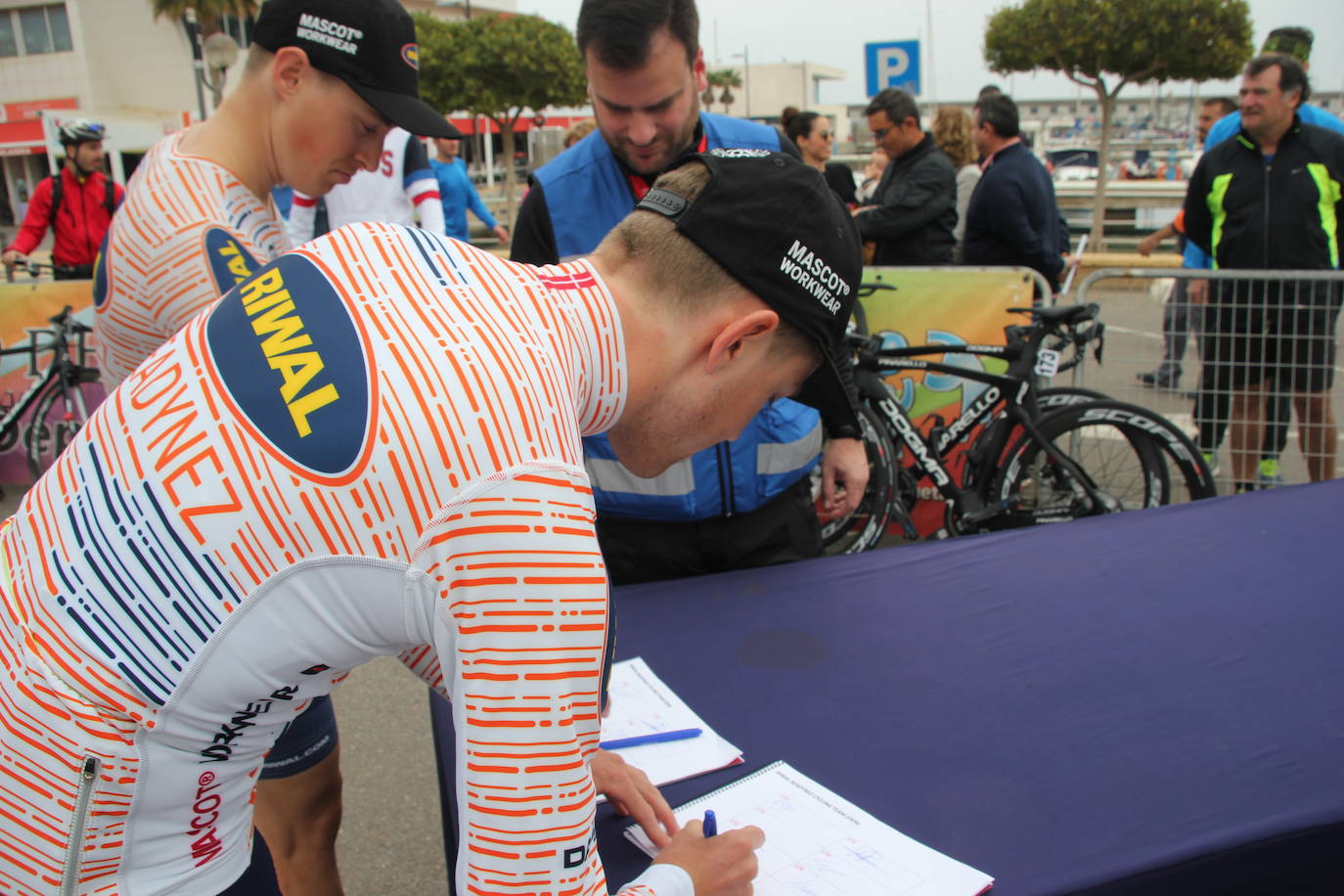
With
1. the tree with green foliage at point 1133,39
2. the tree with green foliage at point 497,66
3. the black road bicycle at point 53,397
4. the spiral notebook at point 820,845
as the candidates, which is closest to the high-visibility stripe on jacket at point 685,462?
the spiral notebook at point 820,845

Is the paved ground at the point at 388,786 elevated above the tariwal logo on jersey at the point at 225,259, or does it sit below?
below

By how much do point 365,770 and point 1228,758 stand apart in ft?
7.47

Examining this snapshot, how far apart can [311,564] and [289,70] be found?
1.26m

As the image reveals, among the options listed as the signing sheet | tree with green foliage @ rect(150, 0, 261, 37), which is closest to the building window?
tree with green foliage @ rect(150, 0, 261, 37)

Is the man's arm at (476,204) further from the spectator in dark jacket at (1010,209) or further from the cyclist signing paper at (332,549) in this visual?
the cyclist signing paper at (332,549)

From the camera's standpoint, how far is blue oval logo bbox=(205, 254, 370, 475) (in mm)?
809

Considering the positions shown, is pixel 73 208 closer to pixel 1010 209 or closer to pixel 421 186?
pixel 421 186

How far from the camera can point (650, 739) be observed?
4.89 ft

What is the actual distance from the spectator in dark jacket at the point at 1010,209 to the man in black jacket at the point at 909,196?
0.52 feet

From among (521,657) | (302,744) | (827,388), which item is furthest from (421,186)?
(521,657)

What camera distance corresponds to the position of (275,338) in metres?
0.87

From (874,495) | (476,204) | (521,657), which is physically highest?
(476,204)

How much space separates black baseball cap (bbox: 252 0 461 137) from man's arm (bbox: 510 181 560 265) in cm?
47

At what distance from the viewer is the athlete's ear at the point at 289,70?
1.70 metres
